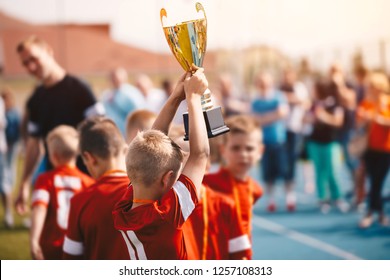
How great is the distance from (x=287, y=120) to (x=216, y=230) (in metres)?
5.05

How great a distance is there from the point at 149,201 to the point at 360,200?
5.19 metres

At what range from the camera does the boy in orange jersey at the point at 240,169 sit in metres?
2.73

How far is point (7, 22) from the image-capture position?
4.74 meters


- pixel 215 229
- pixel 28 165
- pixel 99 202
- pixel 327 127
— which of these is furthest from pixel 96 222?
pixel 327 127

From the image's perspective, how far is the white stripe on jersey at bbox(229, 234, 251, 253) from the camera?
101 inches

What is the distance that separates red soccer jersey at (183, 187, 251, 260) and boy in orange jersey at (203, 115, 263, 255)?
6cm

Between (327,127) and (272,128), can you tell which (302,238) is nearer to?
(327,127)

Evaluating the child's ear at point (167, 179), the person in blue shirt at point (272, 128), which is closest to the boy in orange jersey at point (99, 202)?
the child's ear at point (167, 179)

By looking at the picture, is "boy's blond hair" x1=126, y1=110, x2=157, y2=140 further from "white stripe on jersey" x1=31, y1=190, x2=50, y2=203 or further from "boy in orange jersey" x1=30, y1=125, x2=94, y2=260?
"white stripe on jersey" x1=31, y1=190, x2=50, y2=203

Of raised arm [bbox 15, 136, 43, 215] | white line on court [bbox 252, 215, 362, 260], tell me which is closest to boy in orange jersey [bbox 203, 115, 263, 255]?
raised arm [bbox 15, 136, 43, 215]

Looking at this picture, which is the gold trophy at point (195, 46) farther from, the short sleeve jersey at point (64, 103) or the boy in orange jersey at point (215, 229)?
the short sleeve jersey at point (64, 103)
